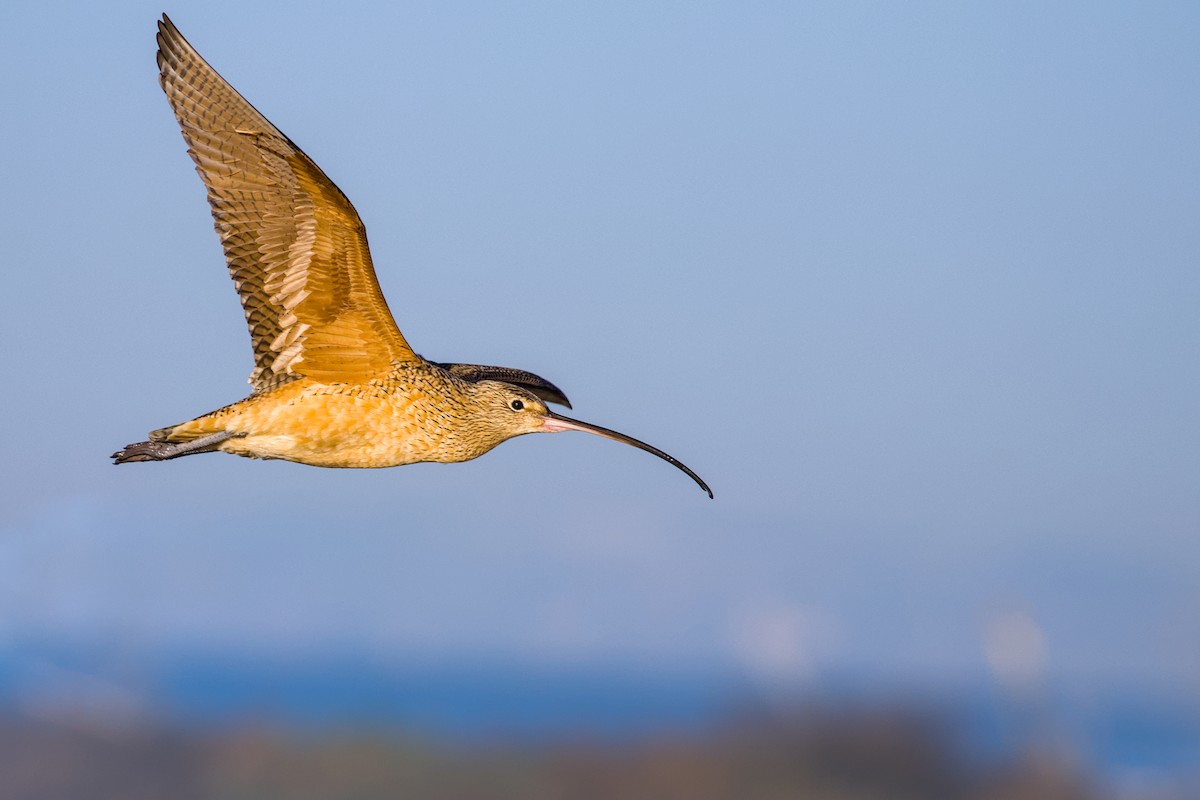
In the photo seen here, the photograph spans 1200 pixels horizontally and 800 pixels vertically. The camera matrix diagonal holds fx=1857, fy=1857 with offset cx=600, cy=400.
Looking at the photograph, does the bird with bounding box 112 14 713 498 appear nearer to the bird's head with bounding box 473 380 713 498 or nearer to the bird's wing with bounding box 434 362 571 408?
the bird's head with bounding box 473 380 713 498

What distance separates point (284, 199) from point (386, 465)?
2.04 meters

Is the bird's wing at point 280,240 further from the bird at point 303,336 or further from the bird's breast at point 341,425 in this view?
the bird's breast at point 341,425

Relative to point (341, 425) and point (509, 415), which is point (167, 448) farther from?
point (509, 415)

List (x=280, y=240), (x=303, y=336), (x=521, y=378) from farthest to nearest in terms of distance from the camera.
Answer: (x=521, y=378) → (x=303, y=336) → (x=280, y=240)

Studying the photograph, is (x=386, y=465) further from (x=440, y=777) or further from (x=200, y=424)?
(x=440, y=777)

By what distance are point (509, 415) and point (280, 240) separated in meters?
2.11

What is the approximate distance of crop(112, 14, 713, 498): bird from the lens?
486 inches

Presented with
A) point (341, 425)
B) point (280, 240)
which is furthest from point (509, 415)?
point (280, 240)

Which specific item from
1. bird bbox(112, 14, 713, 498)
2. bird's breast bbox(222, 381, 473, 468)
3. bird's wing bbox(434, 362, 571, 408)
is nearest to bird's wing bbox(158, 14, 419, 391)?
bird bbox(112, 14, 713, 498)

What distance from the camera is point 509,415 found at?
44.1 ft

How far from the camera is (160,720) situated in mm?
62219

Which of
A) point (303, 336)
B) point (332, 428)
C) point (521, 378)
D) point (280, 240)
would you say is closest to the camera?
point (280, 240)

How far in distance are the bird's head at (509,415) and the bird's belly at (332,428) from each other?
503 mm

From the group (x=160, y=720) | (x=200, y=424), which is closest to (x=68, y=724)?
(x=160, y=720)
